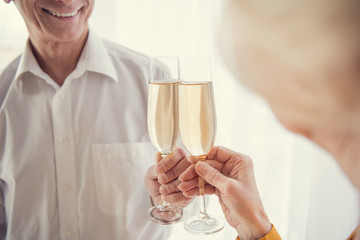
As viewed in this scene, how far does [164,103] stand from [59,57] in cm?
60

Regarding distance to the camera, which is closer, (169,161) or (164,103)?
(164,103)

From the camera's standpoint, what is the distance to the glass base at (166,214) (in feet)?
2.80

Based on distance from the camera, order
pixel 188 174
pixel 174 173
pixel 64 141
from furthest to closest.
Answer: pixel 64 141
pixel 174 173
pixel 188 174

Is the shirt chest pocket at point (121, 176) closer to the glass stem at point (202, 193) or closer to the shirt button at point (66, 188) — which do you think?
the shirt button at point (66, 188)

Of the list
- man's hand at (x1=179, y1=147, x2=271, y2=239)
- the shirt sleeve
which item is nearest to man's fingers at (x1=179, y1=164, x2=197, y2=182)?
man's hand at (x1=179, y1=147, x2=271, y2=239)

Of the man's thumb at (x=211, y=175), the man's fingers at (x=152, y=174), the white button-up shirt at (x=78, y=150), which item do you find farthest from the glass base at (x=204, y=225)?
the white button-up shirt at (x=78, y=150)

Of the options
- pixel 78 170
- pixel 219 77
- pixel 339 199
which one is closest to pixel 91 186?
pixel 78 170

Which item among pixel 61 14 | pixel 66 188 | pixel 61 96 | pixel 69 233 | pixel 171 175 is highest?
pixel 61 14

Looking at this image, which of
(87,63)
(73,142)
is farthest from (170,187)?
(87,63)

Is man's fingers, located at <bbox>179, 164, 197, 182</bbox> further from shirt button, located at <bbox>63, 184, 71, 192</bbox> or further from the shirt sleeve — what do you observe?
the shirt sleeve

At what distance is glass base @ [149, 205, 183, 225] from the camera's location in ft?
2.80

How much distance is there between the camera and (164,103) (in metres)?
0.81

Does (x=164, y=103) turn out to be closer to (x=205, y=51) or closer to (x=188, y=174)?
(x=188, y=174)

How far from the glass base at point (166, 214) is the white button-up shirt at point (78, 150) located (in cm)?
33
